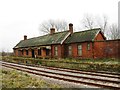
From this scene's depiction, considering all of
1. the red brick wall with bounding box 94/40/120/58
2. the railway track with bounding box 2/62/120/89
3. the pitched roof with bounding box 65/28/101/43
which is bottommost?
the railway track with bounding box 2/62/120/89

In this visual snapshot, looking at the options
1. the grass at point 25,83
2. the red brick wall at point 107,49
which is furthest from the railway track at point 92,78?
the red brick wall at point 107,49

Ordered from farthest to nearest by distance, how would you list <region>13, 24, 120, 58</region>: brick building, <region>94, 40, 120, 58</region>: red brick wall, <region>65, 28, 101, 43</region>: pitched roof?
<region>65, 28, 101, 43</region>: pitched roof, <region>13, 24, 120, 58</region>: brick building, <region>94, 40, 120, 58</region>: red brick wall

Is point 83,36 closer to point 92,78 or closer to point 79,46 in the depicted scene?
point 79,46

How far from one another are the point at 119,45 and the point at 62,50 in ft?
36.7

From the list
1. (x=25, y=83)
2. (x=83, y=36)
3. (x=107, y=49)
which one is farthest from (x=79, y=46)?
(x=25, y=83)

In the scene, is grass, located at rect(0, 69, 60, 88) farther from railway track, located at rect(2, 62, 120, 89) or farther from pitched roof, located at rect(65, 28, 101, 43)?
pitched roof, located at rect(65, 28, 101, 43)

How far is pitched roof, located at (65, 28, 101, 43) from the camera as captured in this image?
109 feet

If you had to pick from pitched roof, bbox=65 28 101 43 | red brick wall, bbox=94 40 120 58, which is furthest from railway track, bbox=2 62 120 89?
pitched roof, bbox=65 28 101 43

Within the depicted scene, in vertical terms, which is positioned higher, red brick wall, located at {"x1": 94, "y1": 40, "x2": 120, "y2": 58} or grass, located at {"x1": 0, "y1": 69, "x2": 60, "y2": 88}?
red brick wall, located at {"x1": 94, "y1": 40, "x2": 120, "y2": 58}

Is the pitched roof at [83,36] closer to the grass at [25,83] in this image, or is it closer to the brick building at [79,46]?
the brick building at [79,46]

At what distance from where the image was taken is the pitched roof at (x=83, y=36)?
33.3 metres

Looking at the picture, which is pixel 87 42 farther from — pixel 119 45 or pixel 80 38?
pixel 119 45

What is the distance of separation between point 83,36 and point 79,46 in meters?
1.82

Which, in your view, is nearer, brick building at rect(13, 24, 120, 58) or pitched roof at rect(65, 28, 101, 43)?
brick building at rect(13, 24, 120, 58)
